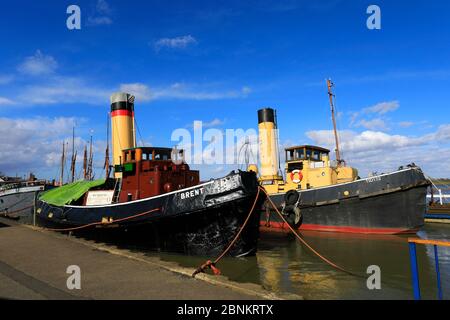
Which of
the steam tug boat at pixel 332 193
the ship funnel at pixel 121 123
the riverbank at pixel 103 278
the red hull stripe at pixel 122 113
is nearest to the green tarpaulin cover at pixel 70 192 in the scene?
the ship funnel at pixel 121 123

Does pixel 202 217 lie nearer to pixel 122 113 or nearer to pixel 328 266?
pixel 328 266

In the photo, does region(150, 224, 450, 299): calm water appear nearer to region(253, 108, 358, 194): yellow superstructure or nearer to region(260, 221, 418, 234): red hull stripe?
region(260, 221, 418, 234): red hull stripe

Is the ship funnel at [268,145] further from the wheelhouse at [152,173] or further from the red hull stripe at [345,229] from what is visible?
the wheelhouse at [152,173]

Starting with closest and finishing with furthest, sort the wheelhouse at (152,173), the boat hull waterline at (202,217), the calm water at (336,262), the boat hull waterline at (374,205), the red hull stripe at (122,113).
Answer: the calm water at (336,262), the boat hull waterline at (202,217), the wheelhouse at (152,173), the boat hull waterline at (374,205), the red hull stripe at (122,113)

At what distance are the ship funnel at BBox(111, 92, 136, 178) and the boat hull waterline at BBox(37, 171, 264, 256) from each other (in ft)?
17.6

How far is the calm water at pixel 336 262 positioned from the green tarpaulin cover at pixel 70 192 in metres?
5.73

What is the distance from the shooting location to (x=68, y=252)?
9414mm

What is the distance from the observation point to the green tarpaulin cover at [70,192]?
47.9ft

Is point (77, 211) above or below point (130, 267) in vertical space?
above

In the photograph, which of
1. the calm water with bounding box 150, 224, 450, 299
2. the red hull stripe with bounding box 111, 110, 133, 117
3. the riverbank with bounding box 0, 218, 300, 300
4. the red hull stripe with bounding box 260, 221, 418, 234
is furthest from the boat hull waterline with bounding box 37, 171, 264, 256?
the red hull stripe with bounding box 260, 221, 418, 234

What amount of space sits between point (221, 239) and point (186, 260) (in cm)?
115
